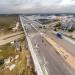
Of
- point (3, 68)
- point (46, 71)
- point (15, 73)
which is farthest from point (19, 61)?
point (46, 71)

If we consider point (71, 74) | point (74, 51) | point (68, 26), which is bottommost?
point (68, 26)

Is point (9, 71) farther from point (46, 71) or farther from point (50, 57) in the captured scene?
point (50, 57)

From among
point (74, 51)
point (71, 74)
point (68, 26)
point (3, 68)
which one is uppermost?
point (71, 74)

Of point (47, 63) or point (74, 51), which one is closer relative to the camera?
point (47, 63)

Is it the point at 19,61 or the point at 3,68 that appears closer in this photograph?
the point at 3,68

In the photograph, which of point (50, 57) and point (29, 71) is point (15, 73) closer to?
point (29, 71)

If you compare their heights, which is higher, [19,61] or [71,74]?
[71,74]

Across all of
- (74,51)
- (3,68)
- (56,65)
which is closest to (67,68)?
(56,65)

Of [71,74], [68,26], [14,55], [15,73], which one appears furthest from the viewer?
[68,26]

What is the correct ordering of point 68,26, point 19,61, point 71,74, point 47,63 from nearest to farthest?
1. point 71,74
2. point 47,63
3. point 19,61
4. point 68,26
